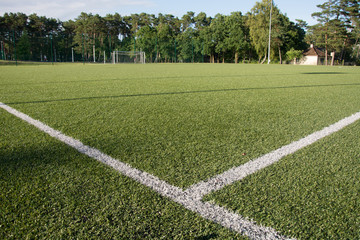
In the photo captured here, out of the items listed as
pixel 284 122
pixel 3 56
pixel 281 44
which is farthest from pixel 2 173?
pixel 281 44

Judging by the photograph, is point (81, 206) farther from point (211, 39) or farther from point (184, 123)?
point (211, 39)

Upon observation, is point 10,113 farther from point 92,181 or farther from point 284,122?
point 284,122

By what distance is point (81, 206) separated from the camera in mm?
1424

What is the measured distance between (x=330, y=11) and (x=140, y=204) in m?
53.6

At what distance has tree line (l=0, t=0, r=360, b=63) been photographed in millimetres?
36406

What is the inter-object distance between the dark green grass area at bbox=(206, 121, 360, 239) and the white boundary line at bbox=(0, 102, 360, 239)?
0.20ft

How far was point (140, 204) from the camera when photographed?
1.44 m

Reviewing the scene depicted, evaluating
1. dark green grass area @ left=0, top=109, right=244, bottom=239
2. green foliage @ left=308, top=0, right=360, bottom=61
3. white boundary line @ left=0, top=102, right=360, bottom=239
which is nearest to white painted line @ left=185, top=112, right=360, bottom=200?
white boundary line @ left=0, top=102, right=360, bottom=239

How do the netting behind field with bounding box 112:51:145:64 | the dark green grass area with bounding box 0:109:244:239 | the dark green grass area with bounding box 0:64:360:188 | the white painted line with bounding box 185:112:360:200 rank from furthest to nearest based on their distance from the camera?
the netting behind field with bounding box 112:51:145:64 < the dark green grass area with bounding box 0:64:360:188 < the white painted line with bounding box 185:112:360:200 < the dark green grass area with bounding box 0:109:244:239

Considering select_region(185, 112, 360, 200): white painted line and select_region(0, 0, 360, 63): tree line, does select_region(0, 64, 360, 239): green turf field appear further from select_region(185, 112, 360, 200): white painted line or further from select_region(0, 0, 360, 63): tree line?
select_region(0, 0, 360, 63): tree line

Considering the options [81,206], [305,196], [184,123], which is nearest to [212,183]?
[305,196]

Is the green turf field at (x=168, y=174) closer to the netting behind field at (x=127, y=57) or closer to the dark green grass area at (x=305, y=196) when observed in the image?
the dark green grass area at (x=305, y=196)

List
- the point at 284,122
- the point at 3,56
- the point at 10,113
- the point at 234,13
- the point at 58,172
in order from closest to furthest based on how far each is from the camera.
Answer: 1. the point at 58,172
2. the point at 284,122
3. the point at 10,113
4. the point at 3,56
5. the point at 234,13

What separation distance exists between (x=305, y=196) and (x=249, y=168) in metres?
0.45
